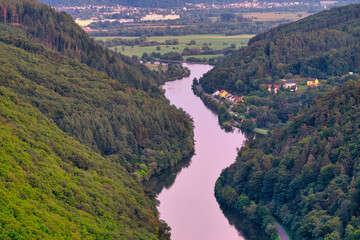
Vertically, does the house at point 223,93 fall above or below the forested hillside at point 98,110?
below

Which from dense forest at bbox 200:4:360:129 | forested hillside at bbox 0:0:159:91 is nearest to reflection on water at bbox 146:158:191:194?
dense forest at bbox 200:4:360:129

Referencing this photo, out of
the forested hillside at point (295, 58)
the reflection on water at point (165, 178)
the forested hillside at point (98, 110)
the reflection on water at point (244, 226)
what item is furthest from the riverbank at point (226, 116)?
the reflection on water at point (244, 226)

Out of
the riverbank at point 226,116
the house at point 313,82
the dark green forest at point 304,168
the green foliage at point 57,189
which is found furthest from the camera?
the house at point 313,82

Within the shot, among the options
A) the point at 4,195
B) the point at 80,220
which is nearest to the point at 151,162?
the point at 80,220

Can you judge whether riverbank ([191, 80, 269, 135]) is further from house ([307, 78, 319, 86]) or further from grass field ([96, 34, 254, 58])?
grass field ([96, 34, 254, 58])

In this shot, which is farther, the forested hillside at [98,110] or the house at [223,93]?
the house at [223,93]

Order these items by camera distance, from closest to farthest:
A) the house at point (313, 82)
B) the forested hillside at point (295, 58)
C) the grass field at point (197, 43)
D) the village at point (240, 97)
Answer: the village at point (240, 97)
the house at point (313, 82)
the forested hillside at point (295, 58)
the grass field at point (197, 43)

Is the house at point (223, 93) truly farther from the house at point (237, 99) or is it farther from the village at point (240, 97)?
the house at point (237, 99)

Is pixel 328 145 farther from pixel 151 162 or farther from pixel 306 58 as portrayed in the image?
pixel 306 58
